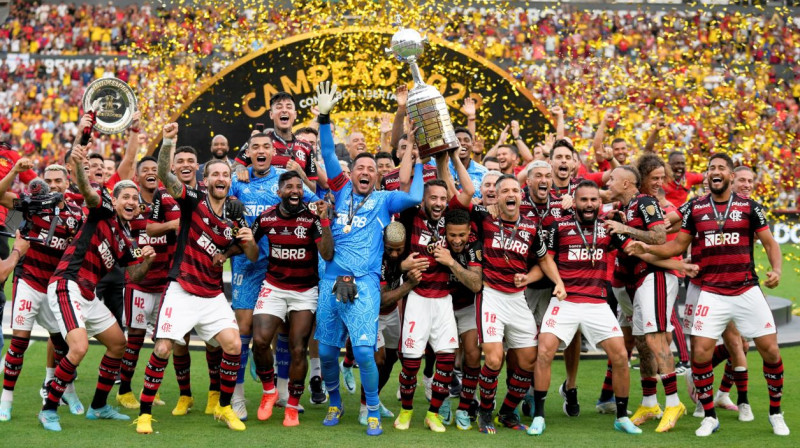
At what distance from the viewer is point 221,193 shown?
857 cm

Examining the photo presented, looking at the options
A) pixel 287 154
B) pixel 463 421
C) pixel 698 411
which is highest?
pixel 287 154

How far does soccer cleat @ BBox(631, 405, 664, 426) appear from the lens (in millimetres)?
8812

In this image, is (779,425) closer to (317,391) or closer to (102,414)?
(317,391)

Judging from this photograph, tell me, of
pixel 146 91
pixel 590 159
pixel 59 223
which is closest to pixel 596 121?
pixel 590 159

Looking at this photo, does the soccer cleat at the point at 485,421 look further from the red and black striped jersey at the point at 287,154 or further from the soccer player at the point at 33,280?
the soccer player at the point at 33,280

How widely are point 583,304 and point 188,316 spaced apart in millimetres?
3211

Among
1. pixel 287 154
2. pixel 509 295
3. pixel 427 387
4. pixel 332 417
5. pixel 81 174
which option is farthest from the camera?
pixel 287 154

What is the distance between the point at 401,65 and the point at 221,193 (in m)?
7.86

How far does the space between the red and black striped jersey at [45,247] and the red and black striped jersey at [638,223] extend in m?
4.75

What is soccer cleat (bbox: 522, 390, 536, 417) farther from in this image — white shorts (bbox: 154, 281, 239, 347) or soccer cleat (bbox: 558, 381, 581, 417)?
white shorts (bbox: 154, 281, 239, 347)

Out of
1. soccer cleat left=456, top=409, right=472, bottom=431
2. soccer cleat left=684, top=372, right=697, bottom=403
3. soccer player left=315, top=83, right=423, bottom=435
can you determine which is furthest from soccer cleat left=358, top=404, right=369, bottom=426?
soccer cleat left=684, top=372, right=697, bottom=403

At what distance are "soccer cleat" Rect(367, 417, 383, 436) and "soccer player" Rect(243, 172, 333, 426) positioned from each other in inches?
28.1

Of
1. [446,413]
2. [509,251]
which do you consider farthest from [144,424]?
[509,251]

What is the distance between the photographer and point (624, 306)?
9422 millimetres
